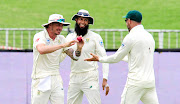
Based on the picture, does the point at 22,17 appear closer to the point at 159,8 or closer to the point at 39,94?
the point at 159,8

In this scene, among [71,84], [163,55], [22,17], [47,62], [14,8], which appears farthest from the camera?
[14,8]

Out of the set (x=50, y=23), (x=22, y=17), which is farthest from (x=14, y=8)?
(x=50, y=23)

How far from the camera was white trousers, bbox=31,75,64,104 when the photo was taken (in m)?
6.87

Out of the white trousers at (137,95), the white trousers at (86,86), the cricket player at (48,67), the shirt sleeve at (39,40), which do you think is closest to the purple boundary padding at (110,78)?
the white trousers at (86,86)

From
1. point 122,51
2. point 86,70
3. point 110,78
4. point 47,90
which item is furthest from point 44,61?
point 110,78

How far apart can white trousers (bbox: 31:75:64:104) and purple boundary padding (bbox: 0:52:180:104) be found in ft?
5.19

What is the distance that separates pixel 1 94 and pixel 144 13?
13577 mm

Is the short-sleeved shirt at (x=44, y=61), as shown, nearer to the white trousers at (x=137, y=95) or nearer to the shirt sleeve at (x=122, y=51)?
the shirt sleeve at (x=122, y=51)

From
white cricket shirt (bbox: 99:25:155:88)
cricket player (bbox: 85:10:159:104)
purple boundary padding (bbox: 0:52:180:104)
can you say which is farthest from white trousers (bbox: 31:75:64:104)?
purple boundary padding (bbox: 0:52:180:104)

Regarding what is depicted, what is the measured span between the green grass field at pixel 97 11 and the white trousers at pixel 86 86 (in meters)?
11.7

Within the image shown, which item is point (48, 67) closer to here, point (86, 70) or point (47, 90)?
point (47, 90)

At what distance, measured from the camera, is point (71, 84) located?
294 inches

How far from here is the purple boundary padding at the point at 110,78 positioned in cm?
850

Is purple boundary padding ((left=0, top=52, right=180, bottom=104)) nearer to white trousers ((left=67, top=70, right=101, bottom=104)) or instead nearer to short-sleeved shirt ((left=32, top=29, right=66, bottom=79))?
white trousers ((left=67, top=70, right=101, bottom=104))
